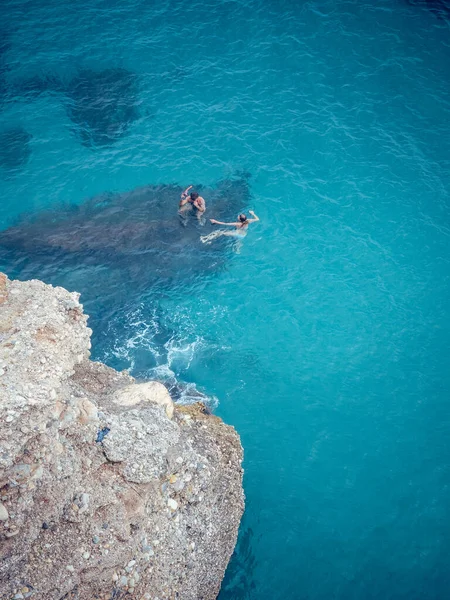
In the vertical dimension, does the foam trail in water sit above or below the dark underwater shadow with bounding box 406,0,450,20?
below

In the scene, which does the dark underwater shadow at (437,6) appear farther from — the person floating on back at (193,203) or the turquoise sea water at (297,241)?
the person floating on back at (193,203)

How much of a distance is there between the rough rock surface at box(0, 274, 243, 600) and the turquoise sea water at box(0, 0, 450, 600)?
2.92 meters

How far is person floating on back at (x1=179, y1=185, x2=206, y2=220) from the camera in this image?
26.8 meters

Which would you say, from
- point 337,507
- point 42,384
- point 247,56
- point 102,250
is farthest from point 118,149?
point 337,507

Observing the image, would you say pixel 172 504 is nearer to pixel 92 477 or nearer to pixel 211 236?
pixel 92 477

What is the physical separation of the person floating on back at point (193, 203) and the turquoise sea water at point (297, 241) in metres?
2.31

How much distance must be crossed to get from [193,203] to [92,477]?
55.5 ft

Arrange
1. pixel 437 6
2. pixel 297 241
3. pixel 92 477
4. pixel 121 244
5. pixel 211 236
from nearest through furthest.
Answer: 1. pixel 92 477
2. pixel 121 244
3. pixel 297 241
4. pixel 211 236
5. pixel 437 6

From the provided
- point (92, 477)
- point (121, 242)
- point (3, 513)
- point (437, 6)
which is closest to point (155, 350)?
point (121, 242)

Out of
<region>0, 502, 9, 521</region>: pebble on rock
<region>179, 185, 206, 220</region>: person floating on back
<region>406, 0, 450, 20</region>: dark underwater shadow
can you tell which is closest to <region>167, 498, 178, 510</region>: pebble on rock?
<region>0, 502, 9, 521</region>: pebble on rock

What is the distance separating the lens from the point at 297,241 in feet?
87.2

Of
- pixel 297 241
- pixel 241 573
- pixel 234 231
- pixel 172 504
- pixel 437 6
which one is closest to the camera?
pixel 172 504

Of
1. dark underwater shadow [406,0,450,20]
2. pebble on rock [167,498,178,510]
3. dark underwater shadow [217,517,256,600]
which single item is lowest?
dark underwater shadow [217,517,256,600]

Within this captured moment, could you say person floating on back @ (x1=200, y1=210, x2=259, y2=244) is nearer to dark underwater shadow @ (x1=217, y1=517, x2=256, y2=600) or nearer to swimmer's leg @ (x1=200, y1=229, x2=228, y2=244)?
swimmer's leg @ (x1=200, y1=229, x2=228, y2=244)
